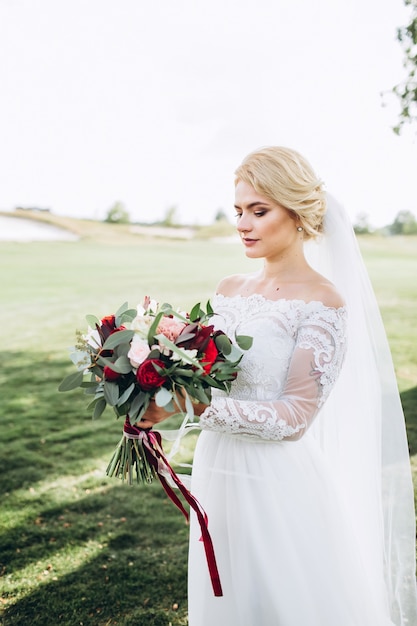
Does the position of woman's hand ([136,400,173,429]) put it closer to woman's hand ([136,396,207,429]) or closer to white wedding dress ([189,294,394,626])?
woman's hand ([136,396,207,429])

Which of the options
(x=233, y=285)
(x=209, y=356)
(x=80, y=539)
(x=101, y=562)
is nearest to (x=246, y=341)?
(x=209, y=356)

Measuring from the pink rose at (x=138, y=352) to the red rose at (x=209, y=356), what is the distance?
23cm

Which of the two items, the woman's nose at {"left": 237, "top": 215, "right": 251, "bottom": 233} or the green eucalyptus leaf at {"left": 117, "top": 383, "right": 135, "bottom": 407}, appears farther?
the woman's nose at {"left": 237, "top": 215, "right": 251, "bottom": 233}

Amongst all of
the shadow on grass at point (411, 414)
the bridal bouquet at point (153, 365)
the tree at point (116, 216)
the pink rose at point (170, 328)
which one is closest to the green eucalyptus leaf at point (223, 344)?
the bridal bouquet at point (153, 365)

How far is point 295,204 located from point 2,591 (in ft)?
10.9

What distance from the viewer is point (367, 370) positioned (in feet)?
10.3

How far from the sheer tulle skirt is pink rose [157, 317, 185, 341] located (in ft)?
2.31

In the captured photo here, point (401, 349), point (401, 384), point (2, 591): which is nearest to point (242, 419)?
point (2, 591)

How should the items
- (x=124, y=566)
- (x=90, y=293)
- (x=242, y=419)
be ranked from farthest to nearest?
(x=90, y=293) → (x=124, y=566) → (x=242, y=419)

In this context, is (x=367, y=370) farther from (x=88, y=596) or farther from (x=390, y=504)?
(x=88, y=596)

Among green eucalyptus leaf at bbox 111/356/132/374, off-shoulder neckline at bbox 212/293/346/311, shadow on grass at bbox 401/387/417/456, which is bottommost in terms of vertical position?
shadow on grass at bbox 401/387/417/456

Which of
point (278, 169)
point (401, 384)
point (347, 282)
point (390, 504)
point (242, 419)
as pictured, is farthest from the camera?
point (401, 384)

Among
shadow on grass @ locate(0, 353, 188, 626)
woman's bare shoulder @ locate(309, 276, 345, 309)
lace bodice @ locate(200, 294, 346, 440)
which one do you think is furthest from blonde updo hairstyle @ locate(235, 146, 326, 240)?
shadow on grass @ locate(0, 353, 188, 626)

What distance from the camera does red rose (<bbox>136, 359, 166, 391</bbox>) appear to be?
7.37ft
